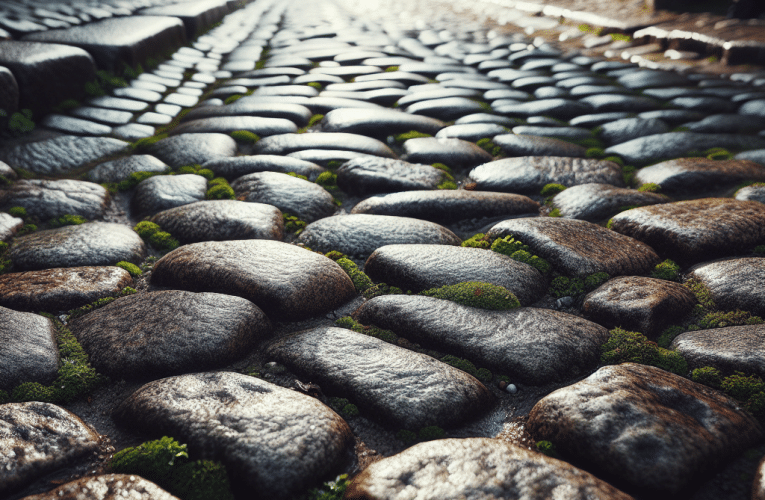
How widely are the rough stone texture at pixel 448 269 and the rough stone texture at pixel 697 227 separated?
2.71ft

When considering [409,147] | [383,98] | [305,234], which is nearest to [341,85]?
[383,98]

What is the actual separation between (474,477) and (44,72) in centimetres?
513

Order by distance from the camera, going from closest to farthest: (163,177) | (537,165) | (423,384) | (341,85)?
(423,384)
(163,177)
(537,165)
(341,85)

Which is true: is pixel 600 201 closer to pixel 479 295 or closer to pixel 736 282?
pixel 736 282

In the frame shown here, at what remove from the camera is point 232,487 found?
5.78ft

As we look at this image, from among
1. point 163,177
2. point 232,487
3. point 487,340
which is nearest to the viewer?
point 232,487

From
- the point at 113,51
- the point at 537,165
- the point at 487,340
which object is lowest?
the point at 487,340

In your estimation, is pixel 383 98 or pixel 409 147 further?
pixel 383 98

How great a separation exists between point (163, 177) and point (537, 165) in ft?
9.88

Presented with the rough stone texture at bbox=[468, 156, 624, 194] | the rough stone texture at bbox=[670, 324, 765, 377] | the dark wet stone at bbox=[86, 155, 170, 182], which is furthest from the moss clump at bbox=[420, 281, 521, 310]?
the dark wet stone at bbox=[86, 155, 170, 182]

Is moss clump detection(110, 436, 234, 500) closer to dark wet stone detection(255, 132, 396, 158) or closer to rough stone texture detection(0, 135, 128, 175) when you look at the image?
rough stone texture detection(0, 135, 128, 175)

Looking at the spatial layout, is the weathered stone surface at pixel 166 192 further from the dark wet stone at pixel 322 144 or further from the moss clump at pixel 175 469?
the moss clump at pixel 175 469

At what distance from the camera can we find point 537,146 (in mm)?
4719

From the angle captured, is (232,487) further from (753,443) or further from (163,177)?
(163,177)
